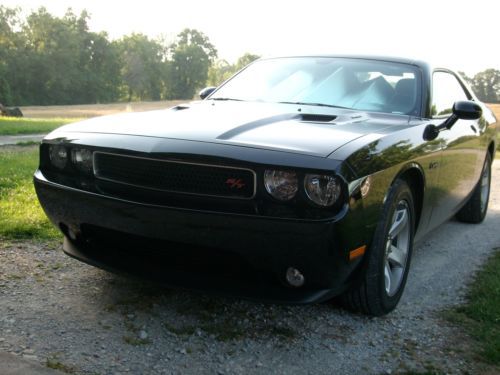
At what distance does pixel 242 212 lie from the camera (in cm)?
250

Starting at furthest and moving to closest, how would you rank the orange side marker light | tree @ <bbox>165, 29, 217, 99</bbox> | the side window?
tree @ <bbox>165, 29, 217, 99</bbox>, the side window, the orange side marker light

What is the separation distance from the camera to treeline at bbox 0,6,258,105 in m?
74.0

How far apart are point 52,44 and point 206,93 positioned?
78.1 metres

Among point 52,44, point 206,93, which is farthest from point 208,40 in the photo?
point 206,93

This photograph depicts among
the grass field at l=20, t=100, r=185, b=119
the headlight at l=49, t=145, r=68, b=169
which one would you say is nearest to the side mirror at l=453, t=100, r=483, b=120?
the headlight at l=49, t=145, r=68, b=169

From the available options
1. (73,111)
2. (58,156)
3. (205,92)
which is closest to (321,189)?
(58,156)

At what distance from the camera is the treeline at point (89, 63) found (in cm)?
7400

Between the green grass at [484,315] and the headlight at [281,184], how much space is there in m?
1.21

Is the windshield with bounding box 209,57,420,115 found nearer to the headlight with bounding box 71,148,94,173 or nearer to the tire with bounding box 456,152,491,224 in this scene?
the headlight with bounding box 71,148,94,173

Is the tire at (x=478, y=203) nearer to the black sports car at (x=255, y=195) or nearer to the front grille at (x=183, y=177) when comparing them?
the black sports car at (x=255, y=195)

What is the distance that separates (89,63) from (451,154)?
282 feet

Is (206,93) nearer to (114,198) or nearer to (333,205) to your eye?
(114,198)

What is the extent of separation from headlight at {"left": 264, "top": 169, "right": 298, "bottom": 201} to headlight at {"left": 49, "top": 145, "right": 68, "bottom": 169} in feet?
3.87

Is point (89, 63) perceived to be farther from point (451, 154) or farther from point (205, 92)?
point (451, 154)
